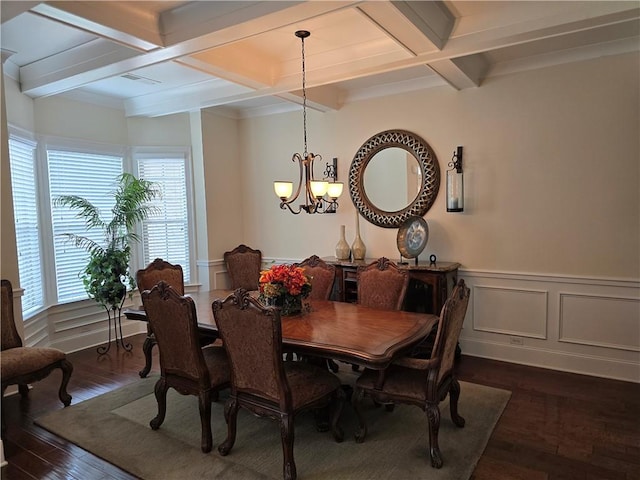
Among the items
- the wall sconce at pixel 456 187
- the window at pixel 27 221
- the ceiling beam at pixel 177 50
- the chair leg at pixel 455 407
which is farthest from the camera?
the wall sconce at pixel 456 187

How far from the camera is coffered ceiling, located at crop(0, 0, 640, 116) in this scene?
8.70 ft

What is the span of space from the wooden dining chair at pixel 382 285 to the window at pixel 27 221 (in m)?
3.22

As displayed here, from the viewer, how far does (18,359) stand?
10.3 feet

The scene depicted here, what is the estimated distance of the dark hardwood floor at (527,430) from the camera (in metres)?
2.56

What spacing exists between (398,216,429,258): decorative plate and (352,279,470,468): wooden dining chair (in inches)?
64.8

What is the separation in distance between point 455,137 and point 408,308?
177cm

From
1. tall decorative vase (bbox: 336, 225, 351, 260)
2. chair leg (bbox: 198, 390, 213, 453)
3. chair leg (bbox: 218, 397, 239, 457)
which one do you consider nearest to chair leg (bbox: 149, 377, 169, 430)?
chair leg (bbox: 198, 390, 213, 453)

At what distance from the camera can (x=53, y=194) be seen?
471 centimetres

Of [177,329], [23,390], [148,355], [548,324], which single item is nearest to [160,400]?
[177,329]

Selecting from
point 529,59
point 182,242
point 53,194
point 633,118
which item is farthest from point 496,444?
point 53,194

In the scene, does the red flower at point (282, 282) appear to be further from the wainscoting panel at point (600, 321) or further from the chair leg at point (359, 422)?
the wainscoting panel at point (600, 321)

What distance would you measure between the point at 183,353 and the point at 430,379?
1536 mm

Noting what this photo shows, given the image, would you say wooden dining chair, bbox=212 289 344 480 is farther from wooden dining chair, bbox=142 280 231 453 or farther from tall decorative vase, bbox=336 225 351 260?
tall decorative vase, bbox=336 225 351 260

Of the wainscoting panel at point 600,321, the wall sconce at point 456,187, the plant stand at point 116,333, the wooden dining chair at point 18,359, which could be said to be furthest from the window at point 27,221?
the wainscoting panel at point 600,321
